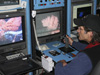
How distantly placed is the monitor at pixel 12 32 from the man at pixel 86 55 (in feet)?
2.03

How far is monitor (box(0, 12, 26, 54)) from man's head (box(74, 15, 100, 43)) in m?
0.72

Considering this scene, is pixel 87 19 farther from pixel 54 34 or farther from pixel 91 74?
pixel 54 34

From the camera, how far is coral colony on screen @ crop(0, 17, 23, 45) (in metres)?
1.96

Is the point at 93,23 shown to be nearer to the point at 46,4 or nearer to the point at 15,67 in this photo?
the point at 46,4

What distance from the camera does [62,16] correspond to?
255cm

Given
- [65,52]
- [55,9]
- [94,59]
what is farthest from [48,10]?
[94,59]

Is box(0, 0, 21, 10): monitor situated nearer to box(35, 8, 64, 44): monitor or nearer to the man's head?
box(35, 8, 64, 44): monitor

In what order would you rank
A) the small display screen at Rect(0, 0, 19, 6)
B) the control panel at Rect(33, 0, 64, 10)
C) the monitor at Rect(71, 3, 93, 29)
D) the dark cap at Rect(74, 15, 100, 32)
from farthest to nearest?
the monitor at Rect(71, 3, 93, 29) → the control panel at Rect(33, 0, 64, 10) → the small display screen at Rect(0, 0, 19, 6) → the dark cap at Rect(74, 15, 100, 32)

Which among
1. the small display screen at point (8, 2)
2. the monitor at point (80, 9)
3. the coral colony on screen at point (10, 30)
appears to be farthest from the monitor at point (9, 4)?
the monitor at point (80, 9)

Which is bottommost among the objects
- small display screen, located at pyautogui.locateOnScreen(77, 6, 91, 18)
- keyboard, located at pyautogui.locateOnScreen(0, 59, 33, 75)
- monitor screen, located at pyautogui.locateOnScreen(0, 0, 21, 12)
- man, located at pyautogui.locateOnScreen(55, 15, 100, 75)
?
keyboard, located at pyautogui.locateOnScreen(0, 59, 33, 75)

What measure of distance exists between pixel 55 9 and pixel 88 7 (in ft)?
2.67

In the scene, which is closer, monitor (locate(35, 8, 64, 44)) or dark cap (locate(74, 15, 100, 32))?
dark cap (locate(74, 15, 100, 32))

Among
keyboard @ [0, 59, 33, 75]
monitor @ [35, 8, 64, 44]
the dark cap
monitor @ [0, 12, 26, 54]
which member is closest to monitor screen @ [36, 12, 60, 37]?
monitor @ [35, 8, 64, 44]

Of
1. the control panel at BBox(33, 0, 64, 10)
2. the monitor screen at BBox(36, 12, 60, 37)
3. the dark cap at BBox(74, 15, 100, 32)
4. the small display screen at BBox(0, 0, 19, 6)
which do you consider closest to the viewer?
the dark cap at BBox(74, 15, 100, 32)
